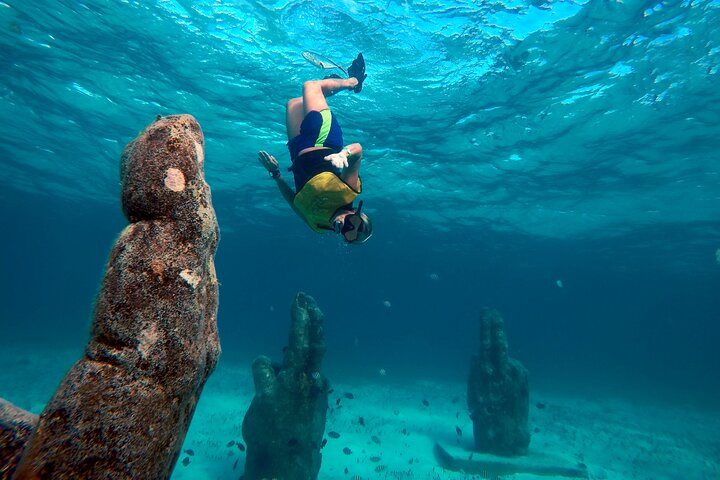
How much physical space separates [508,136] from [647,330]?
5515 inches

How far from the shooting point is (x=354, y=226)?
4.79m

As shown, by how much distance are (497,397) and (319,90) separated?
1387 cm

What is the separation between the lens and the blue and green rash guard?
5523 mm

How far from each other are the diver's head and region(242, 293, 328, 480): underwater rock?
6.46m

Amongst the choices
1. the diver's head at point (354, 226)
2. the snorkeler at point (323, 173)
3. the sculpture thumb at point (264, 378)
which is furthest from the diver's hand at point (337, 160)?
the sculpture thumb at point (264, 378)

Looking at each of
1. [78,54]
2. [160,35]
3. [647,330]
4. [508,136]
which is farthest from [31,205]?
[647,330]

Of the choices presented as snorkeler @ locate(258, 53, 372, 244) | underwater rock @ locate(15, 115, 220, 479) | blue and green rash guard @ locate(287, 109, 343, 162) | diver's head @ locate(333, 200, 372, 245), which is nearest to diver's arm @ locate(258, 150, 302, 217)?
snorkeler @ locate(258, 53, 372, 244)

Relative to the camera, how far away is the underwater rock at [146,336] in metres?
1.62

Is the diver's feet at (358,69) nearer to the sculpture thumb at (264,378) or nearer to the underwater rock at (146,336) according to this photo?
the underwater rock at (146,336)

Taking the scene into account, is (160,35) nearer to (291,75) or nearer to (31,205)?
(291,75)

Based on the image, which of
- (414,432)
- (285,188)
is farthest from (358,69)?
(414,432)

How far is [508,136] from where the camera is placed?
17406mm

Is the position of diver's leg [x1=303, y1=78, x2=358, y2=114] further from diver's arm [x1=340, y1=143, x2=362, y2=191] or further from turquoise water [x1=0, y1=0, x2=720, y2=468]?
turquoise water [x1=0, y1=0, x2=720, y2=468]

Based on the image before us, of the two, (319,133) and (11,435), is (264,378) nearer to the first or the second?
(319,133)
